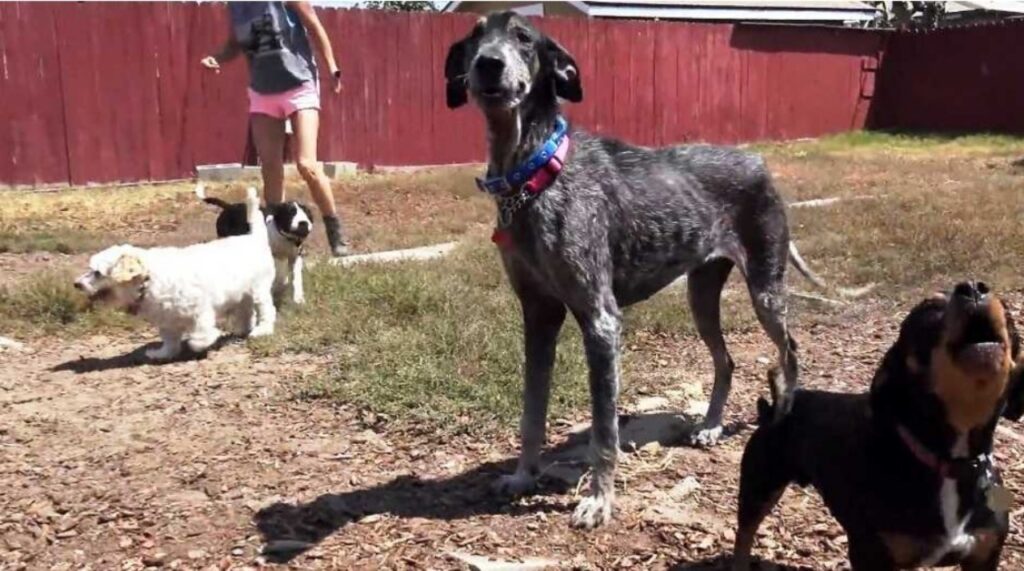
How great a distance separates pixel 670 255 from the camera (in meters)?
3.91

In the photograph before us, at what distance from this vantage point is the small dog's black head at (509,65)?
330 cm

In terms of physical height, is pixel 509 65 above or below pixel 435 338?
above

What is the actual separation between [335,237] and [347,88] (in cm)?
763

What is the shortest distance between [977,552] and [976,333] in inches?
25.2

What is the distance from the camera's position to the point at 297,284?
6688 mm

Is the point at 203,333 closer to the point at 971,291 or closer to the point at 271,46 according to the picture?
the point at 271,46

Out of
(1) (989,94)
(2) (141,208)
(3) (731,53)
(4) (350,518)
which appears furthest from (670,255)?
(1) (989,94)

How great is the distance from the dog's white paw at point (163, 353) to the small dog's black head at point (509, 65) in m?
2.58

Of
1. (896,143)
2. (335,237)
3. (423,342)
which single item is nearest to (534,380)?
(423,342)

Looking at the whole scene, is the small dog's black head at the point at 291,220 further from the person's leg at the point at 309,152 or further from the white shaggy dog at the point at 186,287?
the white shaggy dog at the point at 186,287

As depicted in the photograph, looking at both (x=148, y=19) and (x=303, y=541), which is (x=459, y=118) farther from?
(x=303, y=541)

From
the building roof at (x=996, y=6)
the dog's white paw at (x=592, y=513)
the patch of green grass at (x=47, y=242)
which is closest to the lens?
the dog's white paw at (x=592, y=513)

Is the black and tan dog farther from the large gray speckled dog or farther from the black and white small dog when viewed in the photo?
the black and white small dog

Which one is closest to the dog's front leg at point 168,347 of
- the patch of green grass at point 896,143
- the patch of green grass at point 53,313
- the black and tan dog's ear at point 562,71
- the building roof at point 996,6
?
the patch of green grass at point 53,313
